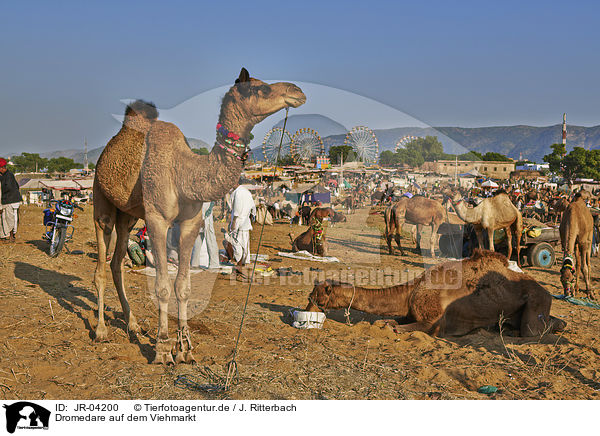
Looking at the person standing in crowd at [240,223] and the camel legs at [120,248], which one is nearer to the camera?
the camel legs at [120,248]

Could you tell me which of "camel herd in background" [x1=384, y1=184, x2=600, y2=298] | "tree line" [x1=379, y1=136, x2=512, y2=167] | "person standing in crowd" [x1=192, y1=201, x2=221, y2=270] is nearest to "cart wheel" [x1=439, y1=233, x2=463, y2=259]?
"camel herd in background" [x1=384, y1=184, x2=600, y2=298]

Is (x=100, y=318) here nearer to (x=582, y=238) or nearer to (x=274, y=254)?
(x=274, y=254)

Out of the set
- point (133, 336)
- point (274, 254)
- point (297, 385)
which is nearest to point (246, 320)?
point (133, 336)

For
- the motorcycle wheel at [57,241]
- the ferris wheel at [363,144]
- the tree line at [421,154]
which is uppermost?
the ferris wheel at [363,144]

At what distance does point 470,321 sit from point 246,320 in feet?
9.82

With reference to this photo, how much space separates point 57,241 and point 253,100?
8.04 m

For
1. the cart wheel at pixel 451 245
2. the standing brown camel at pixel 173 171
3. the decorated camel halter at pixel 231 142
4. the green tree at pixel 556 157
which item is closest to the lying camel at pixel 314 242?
the cart wheel at pixel 451 245

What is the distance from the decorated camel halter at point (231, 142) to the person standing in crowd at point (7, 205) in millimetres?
9499

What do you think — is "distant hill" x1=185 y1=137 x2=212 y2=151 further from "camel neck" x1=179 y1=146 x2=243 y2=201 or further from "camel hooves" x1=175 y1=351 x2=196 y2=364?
"camel hooves" x1=175 y1=351 x2=196 y2=364

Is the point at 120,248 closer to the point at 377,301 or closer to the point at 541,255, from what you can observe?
the point at 377,301

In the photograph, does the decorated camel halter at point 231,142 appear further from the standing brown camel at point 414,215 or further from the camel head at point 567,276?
the standing brown camel at point 414,215

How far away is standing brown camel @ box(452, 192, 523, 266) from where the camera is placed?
12.8 meters

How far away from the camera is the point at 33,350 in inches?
193
